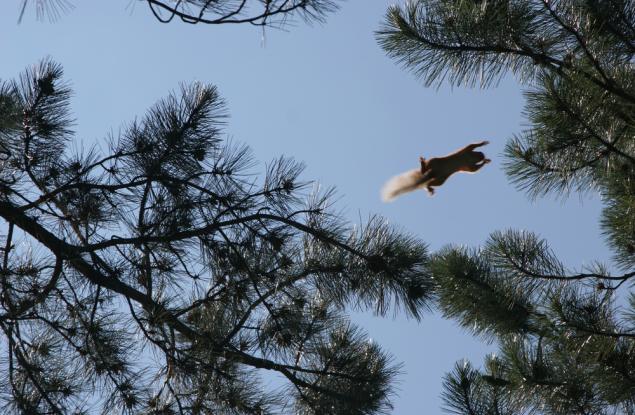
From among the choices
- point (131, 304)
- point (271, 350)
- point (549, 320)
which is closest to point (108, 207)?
point (131, 304)

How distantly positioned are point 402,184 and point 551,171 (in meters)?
1.51

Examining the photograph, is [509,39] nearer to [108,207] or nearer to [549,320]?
[549,320]

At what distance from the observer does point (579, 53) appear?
3.54 metres

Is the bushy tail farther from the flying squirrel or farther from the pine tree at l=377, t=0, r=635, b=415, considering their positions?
the pine tree at l=377, t=0, r=635, b=415

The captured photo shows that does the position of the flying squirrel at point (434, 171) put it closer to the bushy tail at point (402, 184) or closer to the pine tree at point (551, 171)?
the bushy tail at point (402, 184)

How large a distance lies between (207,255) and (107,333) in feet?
1.59

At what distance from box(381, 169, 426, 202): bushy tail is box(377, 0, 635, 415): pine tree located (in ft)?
3.21

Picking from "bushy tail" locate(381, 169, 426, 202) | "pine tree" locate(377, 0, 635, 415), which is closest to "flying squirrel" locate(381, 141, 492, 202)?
"bushy tail" locate(381, 169, 426, 202)

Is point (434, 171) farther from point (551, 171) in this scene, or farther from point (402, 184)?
point (551, 171)

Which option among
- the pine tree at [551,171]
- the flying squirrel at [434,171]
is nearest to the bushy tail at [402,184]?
the flying squirrel at [434,171]

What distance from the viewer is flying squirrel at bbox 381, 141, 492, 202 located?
7.79 ft

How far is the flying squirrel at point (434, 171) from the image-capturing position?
2.38 m

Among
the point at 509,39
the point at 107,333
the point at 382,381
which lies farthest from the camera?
the point at 509,39

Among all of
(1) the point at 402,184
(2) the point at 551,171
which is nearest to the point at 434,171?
(1) the point at 402,184
